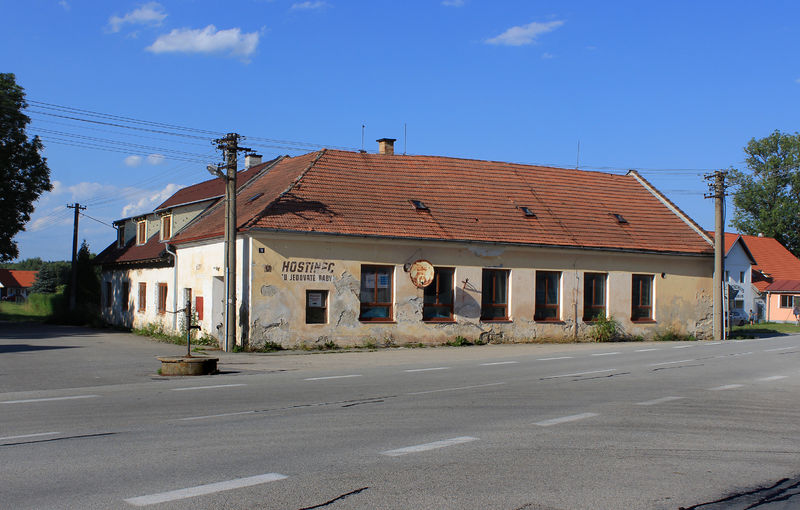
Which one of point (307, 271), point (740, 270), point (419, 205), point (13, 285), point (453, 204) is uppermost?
point (453, 204)

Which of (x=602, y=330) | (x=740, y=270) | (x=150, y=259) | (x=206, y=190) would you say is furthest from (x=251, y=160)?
(x=740, y=270)

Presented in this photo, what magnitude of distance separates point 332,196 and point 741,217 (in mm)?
63328

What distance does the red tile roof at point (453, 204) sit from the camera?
24.9 m

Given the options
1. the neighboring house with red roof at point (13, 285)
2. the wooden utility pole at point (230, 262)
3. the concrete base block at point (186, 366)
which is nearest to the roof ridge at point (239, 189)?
the wooden utility pole at point (230, 262)

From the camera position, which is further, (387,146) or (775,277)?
(775,277)

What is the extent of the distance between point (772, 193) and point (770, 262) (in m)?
10.1

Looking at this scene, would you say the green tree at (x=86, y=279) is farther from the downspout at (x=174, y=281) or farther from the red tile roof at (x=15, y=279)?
the red tile roof at (x=15, y=279)

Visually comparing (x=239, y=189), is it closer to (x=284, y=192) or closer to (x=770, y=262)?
(x=284, y=192)

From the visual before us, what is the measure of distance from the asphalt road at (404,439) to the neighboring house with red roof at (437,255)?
7.08 meters

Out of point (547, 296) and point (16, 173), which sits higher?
point (16, 173)

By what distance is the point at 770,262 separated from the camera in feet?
225

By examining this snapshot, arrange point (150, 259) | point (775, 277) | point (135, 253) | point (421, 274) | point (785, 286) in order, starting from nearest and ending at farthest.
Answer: point (421, 274) → point (150, 259) → point (135, 253) → point (785, 286) → point (775, 277)

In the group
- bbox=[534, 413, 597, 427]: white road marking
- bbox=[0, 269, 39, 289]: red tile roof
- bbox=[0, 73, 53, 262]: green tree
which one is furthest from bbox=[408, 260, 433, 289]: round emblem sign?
bbox=[0, 269, 39, 289]: red tile roof

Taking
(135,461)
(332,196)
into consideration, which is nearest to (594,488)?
(135,461)
